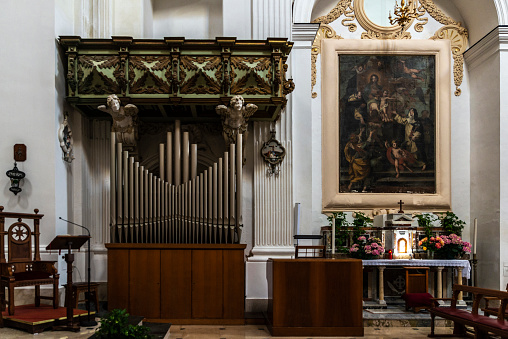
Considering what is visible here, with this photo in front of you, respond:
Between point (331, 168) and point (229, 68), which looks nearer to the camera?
point (229, 68)

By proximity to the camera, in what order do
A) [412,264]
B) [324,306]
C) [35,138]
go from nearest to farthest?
[324,306], [35,138], [412,264]

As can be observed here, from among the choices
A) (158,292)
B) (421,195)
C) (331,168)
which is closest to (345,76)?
(331,168)

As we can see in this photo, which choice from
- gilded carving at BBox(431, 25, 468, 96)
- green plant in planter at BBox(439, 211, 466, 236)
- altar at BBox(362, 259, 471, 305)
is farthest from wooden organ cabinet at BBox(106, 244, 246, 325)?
gilded carving at BBox(431, 25, 468, 96)

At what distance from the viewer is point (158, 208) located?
29.5ft

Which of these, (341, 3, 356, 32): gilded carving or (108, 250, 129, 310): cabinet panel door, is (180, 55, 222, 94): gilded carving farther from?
(341, 3, 356, 32): gilded carving

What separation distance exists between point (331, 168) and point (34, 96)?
6139 millimetres

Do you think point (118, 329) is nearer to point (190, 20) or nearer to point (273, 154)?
point (273, 154)

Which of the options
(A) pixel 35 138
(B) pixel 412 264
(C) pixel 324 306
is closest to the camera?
(C) pixel 324 306

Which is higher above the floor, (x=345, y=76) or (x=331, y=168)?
(x=345, y=76)

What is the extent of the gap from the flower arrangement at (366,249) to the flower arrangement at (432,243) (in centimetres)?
98

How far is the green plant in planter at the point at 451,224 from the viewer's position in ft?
37.7

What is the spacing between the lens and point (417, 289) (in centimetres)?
1021

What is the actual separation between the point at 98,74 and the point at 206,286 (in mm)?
3987

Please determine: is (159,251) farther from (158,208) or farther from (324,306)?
(324,306)
